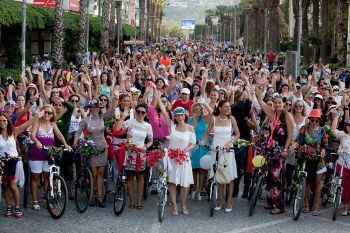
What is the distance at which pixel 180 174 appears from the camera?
11.2 metres

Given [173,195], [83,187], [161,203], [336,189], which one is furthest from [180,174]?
[336,189]

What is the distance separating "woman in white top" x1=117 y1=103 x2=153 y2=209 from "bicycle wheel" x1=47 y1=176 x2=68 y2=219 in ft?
3.40

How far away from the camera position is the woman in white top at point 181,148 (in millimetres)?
11242

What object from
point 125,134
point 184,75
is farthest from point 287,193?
point 184,75

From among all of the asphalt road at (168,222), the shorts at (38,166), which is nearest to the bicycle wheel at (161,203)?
the asphalt road at (168,222)

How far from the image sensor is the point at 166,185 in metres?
10.9

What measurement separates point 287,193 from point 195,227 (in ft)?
7.31

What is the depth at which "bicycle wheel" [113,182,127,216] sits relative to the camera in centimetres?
1107

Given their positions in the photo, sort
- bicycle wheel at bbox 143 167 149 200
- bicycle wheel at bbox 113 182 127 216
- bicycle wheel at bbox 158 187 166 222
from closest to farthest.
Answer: bicycle wheel at bbox 158 187 166 222 → bicycle wheel at bbox 113 182 127 216 → bicycle wheel at bbox 143 167 149 200

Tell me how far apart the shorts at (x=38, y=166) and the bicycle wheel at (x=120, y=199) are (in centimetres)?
111

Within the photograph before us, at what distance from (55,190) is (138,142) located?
4.72 ft

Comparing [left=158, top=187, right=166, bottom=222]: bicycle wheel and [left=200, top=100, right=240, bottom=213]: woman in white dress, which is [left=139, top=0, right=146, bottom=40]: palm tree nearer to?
[left=200, top=100, right=240, bottom=213]: woman in white dress

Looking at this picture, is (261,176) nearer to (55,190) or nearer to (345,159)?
(345,159)

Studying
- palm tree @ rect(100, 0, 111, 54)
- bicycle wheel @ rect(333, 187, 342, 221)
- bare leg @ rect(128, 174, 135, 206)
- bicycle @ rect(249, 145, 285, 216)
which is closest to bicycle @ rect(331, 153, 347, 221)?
bicycle wheel @ rect(333, 187, 342, 221)
